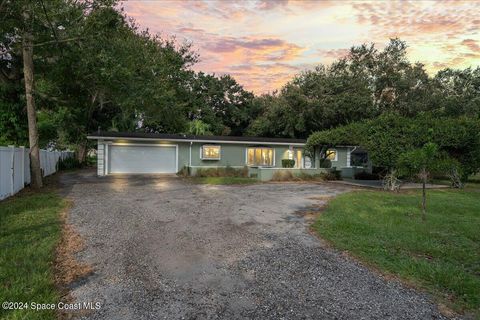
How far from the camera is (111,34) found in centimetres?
1309


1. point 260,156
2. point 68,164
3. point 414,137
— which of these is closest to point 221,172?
point 260,156

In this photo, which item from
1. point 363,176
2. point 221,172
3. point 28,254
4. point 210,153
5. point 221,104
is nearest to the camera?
point 28,254

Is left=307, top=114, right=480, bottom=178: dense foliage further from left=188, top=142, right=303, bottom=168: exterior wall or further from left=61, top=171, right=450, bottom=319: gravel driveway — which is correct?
left=61, top=171, right=450, bottom=319: gravel driveway

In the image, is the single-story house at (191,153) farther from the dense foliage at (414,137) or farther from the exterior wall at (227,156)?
the dense foliage at (414,137)

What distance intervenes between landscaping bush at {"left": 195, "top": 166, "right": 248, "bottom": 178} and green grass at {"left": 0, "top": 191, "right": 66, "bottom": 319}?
11572mm

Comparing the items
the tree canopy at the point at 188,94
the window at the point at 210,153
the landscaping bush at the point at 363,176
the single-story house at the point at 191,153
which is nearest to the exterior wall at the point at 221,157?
the single-story house at the point at 191,153

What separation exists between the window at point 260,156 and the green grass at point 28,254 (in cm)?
1646

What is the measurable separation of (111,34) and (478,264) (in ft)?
45.7

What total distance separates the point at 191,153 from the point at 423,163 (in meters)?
16.3

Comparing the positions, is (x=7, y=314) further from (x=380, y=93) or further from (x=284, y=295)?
(x=380, y=93)

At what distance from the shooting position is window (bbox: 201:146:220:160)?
76.3ft

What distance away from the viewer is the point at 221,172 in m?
20.6

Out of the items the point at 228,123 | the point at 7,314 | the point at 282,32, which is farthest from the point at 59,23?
the point at 228,123

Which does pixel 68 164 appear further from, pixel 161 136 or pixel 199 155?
pixel 199 155
